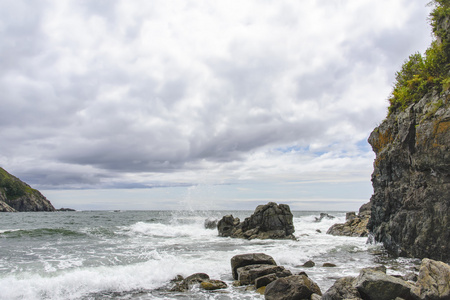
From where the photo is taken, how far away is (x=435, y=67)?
1583 centimetres

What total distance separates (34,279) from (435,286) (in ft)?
46.4

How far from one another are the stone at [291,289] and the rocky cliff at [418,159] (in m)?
8.12

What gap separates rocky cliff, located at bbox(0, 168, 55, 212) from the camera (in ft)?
412

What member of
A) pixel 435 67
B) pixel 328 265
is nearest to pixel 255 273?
pixel 328 265

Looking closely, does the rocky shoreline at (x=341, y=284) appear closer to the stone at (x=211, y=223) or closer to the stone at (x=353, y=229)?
the stone at (x=353, y=229)

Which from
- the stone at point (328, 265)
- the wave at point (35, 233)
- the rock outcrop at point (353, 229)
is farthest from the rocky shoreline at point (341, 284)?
the wave at point (35, 233)

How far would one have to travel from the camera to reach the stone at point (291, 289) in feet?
30.7

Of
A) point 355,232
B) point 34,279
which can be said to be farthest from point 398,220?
point 34,279

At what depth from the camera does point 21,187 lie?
133625 mm

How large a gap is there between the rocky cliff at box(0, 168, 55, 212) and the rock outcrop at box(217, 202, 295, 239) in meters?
122

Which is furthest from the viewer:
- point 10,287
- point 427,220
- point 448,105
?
point 427,220

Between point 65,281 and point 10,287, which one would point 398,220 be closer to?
point 65,281

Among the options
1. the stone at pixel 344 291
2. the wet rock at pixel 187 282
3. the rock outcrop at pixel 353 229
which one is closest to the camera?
the stone at pixel 344 291

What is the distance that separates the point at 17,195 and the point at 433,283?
156957mm
